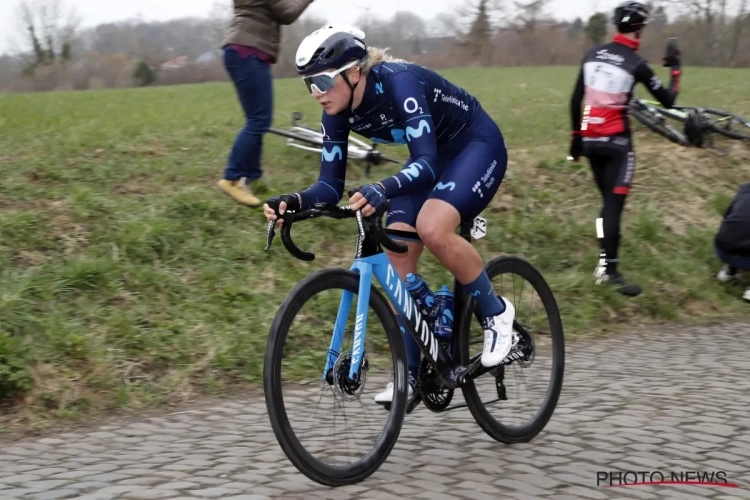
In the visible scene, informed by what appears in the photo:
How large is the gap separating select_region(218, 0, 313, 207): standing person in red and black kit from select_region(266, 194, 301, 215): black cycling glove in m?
4.14

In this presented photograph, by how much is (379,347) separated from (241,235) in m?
3.72

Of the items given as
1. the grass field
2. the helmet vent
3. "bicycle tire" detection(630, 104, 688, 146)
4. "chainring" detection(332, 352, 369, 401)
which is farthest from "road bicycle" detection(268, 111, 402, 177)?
"chainring" detection(332, 352, 369, 401)

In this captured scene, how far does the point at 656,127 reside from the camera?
12516 mm

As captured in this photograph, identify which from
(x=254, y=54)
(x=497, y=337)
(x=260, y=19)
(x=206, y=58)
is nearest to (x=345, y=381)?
(x=497, y=337)

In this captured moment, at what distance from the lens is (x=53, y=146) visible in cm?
950

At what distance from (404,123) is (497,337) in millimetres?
1184

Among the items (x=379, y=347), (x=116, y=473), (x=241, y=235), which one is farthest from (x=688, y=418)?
(x=241, y=235)

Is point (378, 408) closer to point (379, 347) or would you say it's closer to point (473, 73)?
point (379, 347)

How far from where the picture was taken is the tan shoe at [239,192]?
8289 millimetres

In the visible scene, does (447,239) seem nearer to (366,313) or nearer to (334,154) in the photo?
(366,313)

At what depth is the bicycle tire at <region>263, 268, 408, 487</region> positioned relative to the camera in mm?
3670

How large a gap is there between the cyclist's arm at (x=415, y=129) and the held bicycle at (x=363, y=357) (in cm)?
26

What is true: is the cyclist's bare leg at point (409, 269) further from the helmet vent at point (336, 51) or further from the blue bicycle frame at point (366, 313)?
the helmet vent at point (336, 51)

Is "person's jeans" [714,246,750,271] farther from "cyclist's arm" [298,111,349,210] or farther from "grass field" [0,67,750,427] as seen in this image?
"cyclist's arm" [298,111,349,210]
